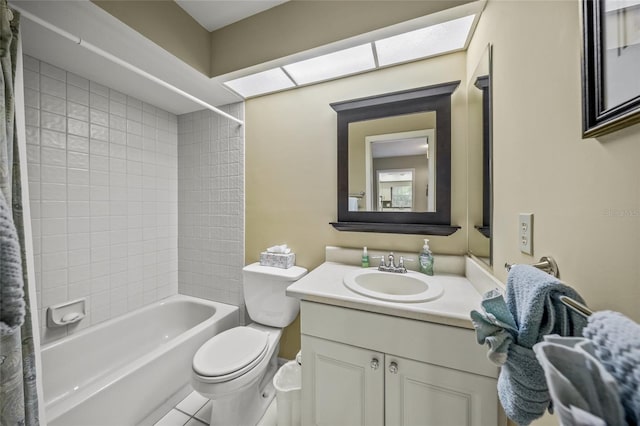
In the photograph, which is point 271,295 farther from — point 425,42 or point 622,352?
point 425,42

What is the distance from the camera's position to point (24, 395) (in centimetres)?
80

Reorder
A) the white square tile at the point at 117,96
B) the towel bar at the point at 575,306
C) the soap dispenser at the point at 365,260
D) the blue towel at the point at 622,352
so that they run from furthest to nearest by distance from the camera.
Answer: the white square tile at the point at 117,96 < the soap dispenser at the point at 365,260 < the towel bar at the point at 575,306 < the blue towel at the point at 622,352

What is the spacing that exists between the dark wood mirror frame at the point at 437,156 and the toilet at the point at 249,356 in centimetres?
55

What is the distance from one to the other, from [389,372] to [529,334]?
67cm

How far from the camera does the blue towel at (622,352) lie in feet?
0.75

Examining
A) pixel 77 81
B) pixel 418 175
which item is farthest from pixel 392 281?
pixel 77 81

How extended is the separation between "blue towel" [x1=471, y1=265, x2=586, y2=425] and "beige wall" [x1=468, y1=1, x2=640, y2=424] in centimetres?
10

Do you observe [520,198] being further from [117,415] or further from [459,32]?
[117,415]

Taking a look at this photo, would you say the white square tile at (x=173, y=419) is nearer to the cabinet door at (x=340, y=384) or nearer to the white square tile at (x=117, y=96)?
the cabinet door at (x=340, y=384)

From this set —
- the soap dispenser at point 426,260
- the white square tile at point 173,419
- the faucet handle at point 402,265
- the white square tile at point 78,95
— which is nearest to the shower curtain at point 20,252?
the white square tile at point 173,419

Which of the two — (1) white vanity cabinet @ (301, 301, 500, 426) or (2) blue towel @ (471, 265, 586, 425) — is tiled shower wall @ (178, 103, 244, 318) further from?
(2) blue towel @ (471, 265, 586, 425)

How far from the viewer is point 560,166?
548 millimetres

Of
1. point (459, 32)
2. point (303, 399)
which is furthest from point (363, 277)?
point (459, 32)

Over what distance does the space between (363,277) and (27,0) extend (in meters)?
1.95
